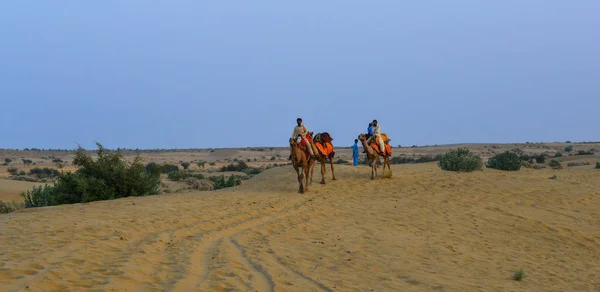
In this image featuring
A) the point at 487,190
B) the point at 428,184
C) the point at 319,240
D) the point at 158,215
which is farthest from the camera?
the point at 428,184

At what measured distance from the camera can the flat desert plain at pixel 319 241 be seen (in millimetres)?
8609

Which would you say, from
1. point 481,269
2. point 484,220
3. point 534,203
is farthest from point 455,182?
point 481,269

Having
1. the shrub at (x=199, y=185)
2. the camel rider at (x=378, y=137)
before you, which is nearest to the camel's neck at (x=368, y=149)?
the camel rider at (x=378, y=137)

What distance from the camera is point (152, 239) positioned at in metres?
11.8

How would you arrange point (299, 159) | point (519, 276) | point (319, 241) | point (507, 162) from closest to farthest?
point (519, 276), point (319, 241), point (299, 159), point (507, 162)

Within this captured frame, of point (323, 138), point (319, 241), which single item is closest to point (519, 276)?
point (319, 241)

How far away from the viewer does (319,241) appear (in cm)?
1247

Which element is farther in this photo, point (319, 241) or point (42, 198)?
point (42, 198)

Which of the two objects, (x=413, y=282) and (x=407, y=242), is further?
(x=407, y=242)

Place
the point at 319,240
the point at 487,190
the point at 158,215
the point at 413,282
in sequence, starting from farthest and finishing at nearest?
1. the point at 487,190
2. the point at 158,215
3. the point at 319,240
4. the point at 413,282

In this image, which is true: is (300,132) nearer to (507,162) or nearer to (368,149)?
(368,149)

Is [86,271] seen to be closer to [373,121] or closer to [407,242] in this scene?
[407,242]

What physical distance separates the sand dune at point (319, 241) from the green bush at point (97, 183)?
2.74 m

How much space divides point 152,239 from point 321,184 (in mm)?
12710
